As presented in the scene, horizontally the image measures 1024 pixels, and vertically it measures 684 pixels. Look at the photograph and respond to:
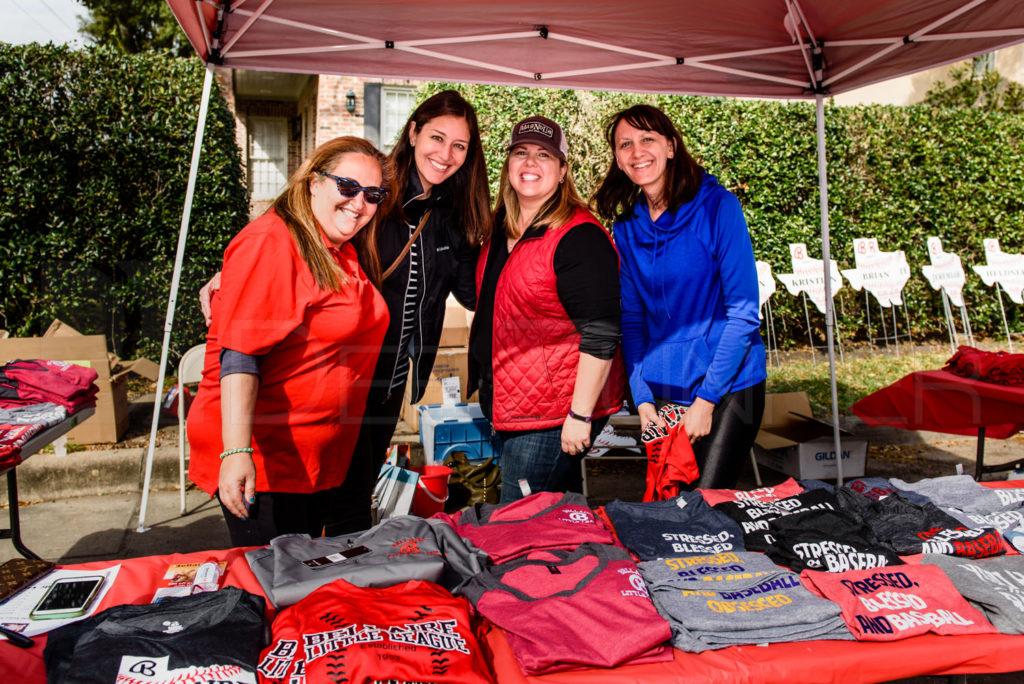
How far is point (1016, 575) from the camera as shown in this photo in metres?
1.89

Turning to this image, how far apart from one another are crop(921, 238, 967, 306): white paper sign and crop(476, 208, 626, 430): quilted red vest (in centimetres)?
835

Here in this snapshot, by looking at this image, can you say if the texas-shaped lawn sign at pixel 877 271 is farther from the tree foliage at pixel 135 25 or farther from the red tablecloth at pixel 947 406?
the tree foliage at pixel 135 25

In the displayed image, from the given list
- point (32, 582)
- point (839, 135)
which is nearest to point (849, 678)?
point (32, 582)

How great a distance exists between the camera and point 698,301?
2.54 meters

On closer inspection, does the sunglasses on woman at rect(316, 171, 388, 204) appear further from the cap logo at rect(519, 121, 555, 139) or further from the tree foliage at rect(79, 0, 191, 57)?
the tree foliage at rect(79, 0, 191, 57)

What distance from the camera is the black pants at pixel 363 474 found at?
8.16ft

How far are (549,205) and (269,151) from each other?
15.1m

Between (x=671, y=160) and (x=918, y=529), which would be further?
(x=671, y=160)

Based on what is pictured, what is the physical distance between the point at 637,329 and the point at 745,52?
6.25 ft

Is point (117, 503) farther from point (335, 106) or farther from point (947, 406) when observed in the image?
point (335, 106)

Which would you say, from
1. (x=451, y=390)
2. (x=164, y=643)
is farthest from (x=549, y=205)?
(x=451, y=390)

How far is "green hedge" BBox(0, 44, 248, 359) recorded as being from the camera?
19.1ft

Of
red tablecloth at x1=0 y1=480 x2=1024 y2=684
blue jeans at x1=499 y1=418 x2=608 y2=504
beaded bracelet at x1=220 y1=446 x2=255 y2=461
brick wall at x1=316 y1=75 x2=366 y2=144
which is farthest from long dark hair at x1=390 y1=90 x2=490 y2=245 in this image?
brick wall at x1=316 y1=75 x2=366 y2=144

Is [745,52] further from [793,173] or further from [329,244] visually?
[793,173]
